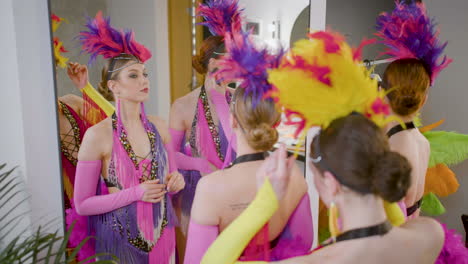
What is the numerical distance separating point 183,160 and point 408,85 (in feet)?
3.58

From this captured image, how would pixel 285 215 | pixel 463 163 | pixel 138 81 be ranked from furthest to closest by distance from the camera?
1. pixel 463 163
2. pixel 138 81
3. pixel 285 215

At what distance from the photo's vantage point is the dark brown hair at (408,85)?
1657 mm

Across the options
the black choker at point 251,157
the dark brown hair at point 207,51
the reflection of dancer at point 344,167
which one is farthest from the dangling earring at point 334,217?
the dark brown hair at point 207,51

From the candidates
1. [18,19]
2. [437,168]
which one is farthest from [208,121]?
[437,168]

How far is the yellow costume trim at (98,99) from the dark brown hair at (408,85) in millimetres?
1253

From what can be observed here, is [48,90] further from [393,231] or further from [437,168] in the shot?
[437,168]

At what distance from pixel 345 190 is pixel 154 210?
0.87 metres

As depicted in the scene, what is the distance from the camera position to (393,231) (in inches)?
36.2

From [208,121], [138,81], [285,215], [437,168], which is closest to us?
[285,215]

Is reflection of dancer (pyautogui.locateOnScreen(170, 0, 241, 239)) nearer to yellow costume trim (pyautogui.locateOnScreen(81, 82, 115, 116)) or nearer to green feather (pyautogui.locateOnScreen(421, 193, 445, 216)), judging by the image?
yellow costume trim (pyautogui.locateOnScreen(81, 82, 115, 116))

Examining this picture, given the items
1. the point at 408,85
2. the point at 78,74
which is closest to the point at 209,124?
the point at 78,74

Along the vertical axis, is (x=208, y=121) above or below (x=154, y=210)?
above

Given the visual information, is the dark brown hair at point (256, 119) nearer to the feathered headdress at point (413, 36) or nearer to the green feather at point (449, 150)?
the feathered headdress at point (413, 36)

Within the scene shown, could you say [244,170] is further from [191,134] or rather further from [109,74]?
[109,74]
